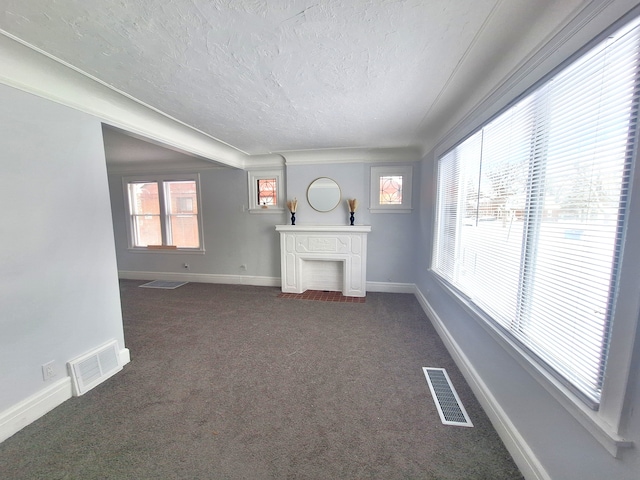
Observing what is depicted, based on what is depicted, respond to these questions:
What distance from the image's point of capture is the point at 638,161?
2.55ft

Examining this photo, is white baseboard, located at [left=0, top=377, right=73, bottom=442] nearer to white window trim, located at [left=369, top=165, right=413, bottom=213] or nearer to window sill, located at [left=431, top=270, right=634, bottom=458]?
window sill, located at [left=431, top=270, right=634, bottom=458]

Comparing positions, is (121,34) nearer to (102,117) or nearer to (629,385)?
(102,117)

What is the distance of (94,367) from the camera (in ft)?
6.44

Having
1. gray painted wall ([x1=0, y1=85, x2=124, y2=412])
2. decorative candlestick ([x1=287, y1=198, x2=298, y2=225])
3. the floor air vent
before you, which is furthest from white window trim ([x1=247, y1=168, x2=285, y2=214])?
the floor air vent

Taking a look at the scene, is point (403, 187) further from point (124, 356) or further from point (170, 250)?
point (170, 250)

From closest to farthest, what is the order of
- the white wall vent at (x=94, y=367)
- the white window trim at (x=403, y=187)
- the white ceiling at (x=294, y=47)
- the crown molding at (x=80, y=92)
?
the white ceiling at (x=294, y=47), the crown molding at (x=80, y=92), the white wall vent at (x=94, y=367), the white window trim at (x=403, y=187)

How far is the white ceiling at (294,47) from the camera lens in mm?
1125

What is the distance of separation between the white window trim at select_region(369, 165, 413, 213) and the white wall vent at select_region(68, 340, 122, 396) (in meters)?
3.68

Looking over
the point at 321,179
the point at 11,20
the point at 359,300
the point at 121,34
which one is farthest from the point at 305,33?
the point at 359,300

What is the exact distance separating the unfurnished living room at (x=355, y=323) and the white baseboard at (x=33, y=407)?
13mm

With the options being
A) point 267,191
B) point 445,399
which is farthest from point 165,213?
point 445,399

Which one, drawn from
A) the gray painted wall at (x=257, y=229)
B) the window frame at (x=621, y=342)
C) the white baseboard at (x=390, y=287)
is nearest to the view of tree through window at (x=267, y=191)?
the gray painted wall at (x=257, y=229)

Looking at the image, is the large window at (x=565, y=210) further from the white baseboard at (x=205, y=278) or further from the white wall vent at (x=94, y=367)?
the white wall vent at (x=94, y=367)

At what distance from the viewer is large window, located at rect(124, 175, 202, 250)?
4.78 m
